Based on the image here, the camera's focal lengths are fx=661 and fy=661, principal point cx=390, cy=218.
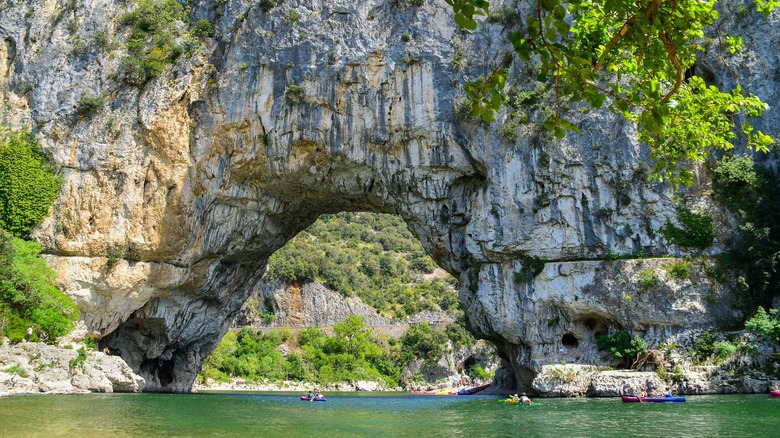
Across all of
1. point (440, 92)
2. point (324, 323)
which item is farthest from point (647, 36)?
point (324, 323)

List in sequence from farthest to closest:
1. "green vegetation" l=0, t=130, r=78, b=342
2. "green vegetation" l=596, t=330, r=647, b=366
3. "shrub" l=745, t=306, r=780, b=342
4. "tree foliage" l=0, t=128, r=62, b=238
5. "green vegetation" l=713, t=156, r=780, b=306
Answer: "tree foliage" l=0, t=128, r=62, b=238, "green vegetation" l=596, t=330, r=647, b=366, "green vegetation" l=713, t=156, r=780, b=306, "green vegetation" l=0, t=130, r=78, b=342, "shrub" l=745, t=306, r=780, b=342

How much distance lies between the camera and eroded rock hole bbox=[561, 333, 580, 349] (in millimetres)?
29531

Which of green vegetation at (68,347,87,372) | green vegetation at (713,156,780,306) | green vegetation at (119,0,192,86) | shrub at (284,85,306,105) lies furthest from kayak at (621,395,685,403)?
green vegetation at (119,0,192,86)

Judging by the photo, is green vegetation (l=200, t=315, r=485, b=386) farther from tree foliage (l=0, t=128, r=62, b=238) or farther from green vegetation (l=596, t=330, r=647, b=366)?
green vegetation (l=596, t=330, r=647, b=366)

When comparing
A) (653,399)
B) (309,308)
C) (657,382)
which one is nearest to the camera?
(653,399)

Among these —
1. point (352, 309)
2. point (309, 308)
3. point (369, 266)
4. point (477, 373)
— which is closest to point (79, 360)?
point (477, 373)

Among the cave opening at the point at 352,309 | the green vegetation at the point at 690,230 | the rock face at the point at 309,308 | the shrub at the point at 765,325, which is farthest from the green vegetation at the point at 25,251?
→ the rock face at the point at 309,308

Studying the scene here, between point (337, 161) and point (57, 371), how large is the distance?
1433 cm

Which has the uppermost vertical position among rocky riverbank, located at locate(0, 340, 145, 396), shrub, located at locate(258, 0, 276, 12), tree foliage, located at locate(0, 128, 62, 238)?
shrub, located at locate(258, 0, 276, 12)

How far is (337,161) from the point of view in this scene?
30.6 m

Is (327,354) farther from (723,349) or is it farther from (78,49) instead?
(723,349)

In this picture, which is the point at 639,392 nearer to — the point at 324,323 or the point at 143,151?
the point at 143,151

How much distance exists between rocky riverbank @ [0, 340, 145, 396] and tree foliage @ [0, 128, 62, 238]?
639 cm

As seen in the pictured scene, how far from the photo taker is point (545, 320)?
29.3 m
